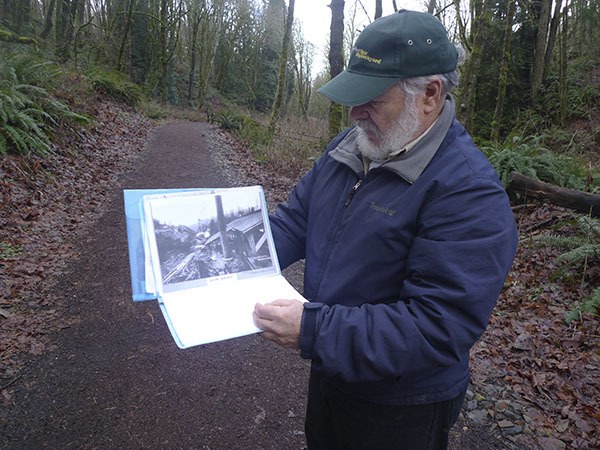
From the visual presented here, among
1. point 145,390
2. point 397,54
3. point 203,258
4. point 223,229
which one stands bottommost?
point 145,390

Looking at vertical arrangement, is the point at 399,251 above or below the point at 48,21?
below

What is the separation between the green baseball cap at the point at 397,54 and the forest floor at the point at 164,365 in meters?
2.66

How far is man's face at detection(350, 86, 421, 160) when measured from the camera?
4.66ft

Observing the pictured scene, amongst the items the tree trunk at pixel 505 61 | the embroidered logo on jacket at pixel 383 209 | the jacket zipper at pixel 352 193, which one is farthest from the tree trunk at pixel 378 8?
the embroidered logo on jacket at pixel 383 209

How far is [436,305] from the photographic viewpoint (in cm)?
120

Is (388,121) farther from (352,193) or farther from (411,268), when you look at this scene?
(411,268)

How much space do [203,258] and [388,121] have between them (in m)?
0.89

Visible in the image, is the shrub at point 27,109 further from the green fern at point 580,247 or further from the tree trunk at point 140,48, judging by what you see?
the tree trunk at point 140,48

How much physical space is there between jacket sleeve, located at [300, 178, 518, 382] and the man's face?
267mm

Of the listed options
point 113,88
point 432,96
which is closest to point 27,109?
point 432,96

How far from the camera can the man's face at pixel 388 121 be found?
4.66 feet

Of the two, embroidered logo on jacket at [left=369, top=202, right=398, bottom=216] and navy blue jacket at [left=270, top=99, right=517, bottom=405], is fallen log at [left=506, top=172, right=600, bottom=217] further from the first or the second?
embroidered logo on jacket at [left=369, top=202, right=398, bottom=216]

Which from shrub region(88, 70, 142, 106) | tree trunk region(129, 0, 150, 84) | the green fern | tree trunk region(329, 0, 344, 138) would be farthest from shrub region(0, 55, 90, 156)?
tree trunk region(129, 0, 150, 84)

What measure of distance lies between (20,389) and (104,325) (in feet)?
3.18
